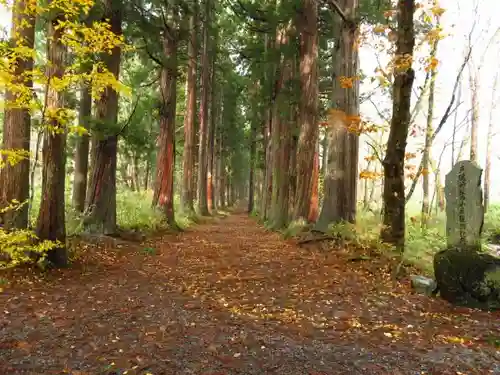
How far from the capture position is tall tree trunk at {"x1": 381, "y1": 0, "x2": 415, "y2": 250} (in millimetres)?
7164

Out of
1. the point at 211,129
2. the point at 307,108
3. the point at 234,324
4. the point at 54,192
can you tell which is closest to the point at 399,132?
the point at 234,324

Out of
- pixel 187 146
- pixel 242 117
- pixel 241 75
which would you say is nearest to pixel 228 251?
pixel 187 146

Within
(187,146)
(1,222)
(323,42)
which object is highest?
(323,42)

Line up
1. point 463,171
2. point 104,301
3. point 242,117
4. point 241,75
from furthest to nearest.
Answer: point 242,117 < point 241,75 < point 463,171 < point 104,301

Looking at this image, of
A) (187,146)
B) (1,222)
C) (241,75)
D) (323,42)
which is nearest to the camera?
(1,222)

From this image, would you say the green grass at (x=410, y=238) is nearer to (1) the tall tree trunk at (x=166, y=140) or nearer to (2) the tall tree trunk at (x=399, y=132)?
(2) the tall tree trunk at (x=399, y=132)

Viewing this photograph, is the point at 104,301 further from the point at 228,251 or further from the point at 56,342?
the point at 228,251

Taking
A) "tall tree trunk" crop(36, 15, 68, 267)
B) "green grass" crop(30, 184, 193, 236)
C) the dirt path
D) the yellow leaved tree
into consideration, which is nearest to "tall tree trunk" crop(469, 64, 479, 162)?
the dirt path

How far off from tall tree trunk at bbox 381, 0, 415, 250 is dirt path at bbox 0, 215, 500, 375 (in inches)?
38.0

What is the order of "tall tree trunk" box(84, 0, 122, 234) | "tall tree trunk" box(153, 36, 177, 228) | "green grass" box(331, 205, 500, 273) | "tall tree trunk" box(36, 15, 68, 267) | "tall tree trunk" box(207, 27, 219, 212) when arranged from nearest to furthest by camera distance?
1. "tall tree trunk" box(36, 15, 68, 267)
2. "green grass" box(331, 205, 500, 273)
3. "tall tree trunk" box(84, 0, 122, 234)
4. "tall tree trunk" box(153, 36, 177, 228)
5. "tall tree trunk" box(207, 27, 219, 212)

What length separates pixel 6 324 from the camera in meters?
4.25

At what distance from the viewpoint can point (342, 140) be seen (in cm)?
1022

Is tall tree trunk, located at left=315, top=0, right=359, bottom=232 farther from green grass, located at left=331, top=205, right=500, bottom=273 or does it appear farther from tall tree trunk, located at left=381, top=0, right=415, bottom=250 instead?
tall tree trunk, located at left=381, top=0, right=415, bottom=250

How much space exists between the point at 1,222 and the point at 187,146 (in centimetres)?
1255
